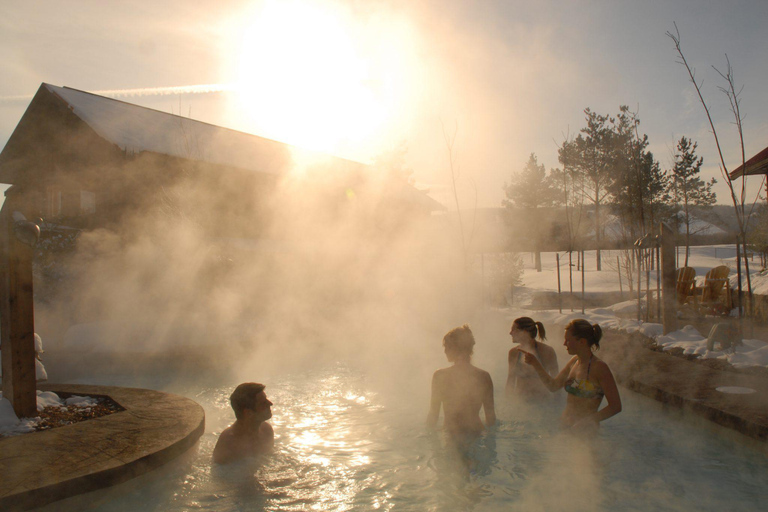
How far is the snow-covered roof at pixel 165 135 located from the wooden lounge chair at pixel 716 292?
35.2 ft

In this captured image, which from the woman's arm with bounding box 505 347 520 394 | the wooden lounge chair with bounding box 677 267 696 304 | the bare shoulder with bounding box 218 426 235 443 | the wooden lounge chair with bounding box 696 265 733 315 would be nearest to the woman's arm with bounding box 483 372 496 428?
the woman's arm with bounding box 505 347 520 394

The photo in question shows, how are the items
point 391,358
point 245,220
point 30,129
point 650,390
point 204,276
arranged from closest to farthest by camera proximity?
point 650,390, point 391,358, point 204,276, point 30,129, point 245,220

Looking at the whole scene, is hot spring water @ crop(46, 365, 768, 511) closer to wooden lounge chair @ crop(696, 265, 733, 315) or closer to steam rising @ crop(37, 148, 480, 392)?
steam rising @ crop(37, 148, 480, 392)

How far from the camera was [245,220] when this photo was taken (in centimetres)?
1336

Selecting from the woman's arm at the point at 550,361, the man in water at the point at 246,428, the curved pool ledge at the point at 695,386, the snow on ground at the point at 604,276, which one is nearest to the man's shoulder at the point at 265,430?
the man in water at the point at 246,428

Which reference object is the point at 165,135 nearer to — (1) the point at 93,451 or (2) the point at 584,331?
(1) the point at 93,451

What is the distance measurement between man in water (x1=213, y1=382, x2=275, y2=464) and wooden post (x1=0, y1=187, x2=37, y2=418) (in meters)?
1.30

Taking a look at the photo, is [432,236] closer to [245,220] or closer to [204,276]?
[245,220]

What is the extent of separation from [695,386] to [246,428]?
345cm

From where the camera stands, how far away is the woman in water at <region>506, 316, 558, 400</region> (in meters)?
3.74

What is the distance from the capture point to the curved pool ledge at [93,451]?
2.15 meters

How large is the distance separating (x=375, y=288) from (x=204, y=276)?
A: 5.19 metres

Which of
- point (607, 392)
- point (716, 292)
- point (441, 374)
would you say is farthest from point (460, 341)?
point (716, 292)

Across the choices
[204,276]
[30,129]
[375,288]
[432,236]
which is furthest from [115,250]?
[432,236]
